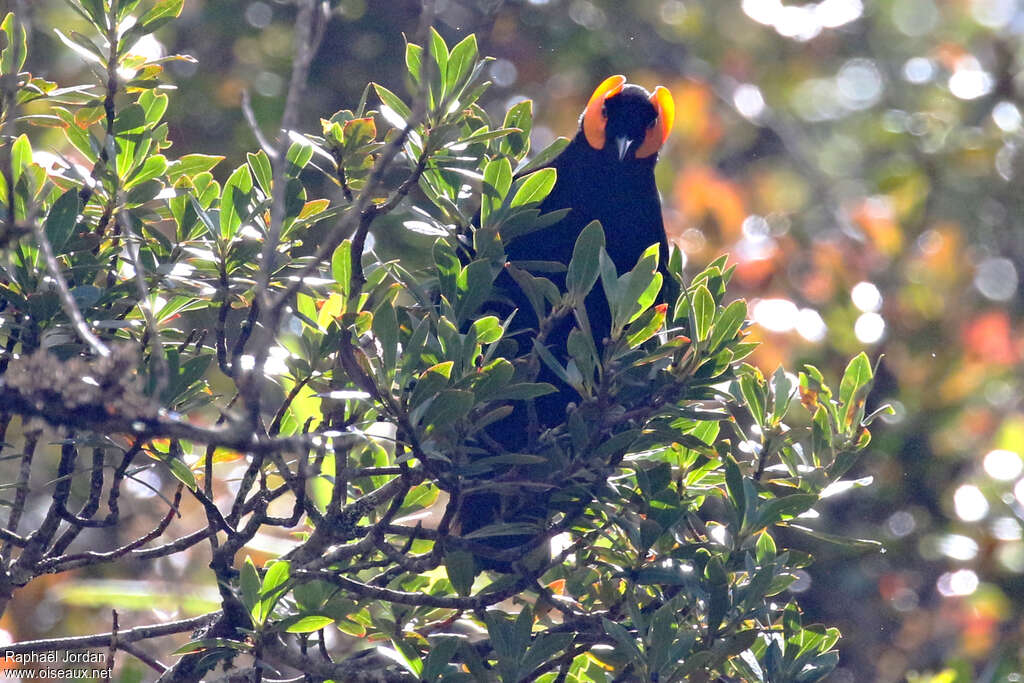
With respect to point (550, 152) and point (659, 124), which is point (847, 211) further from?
point (550, 152)

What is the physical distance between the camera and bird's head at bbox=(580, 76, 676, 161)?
12.5 feet

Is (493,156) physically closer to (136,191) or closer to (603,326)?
(136,191)

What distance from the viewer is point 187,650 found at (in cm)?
198

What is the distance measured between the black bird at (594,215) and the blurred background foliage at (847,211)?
0.56 metres

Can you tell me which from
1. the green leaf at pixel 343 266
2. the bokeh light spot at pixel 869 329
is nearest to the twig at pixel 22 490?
the green leaf at pixel 343 266

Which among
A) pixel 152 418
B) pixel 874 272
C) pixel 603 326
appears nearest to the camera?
pixel 152 418

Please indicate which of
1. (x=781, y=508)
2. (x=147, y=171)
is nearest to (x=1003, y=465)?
(x=781, y=508)

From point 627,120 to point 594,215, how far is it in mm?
622

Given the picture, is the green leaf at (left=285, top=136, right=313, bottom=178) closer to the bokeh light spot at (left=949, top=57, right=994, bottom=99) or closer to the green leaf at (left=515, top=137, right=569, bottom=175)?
the green leaf at (left=515, top=137, right=569, bottom=175)

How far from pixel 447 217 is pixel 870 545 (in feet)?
3.59

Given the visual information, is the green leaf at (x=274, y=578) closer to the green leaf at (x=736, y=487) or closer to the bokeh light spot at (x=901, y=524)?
the green leaf at (x=736, y=487)

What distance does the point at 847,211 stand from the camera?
5.58 meters

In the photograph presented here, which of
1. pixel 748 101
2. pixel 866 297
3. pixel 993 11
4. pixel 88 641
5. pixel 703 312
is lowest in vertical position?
pixel 88 641

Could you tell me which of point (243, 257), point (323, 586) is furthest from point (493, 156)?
point (323, 586)
